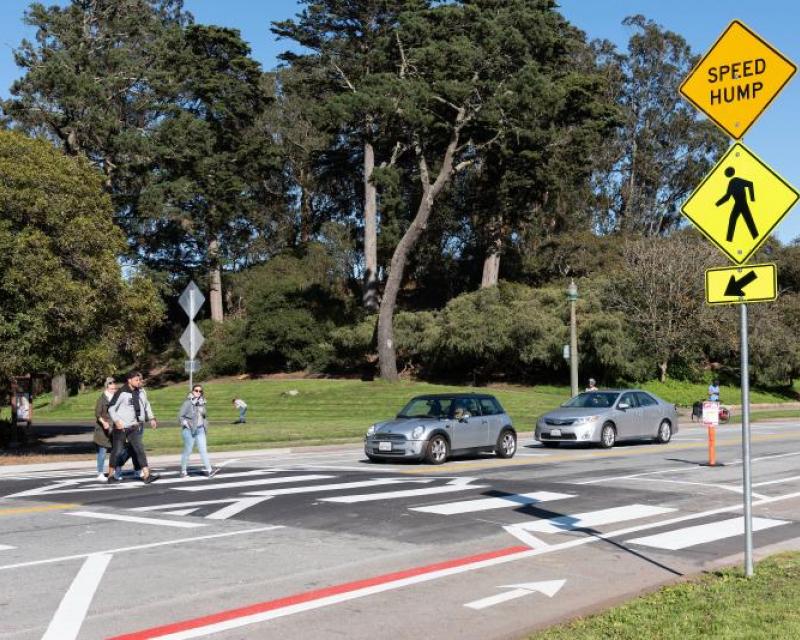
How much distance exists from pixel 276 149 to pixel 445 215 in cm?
1286

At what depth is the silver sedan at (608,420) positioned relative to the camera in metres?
22.2

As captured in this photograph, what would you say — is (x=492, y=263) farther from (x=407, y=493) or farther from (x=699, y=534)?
(x=699, y=534)

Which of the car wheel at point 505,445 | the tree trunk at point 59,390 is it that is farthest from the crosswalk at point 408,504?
the tree trunk at point 59,390

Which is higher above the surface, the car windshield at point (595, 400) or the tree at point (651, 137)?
the tree at point (651, 137)

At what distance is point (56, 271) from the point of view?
20.4m

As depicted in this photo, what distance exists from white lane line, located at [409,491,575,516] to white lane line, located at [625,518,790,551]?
8.23 ft

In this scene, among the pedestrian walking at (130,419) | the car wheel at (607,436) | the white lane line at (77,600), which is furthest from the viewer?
the car wheel at (607,436)

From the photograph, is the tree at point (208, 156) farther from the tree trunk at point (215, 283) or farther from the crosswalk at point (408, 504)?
the crosswalk at point (408, 504)

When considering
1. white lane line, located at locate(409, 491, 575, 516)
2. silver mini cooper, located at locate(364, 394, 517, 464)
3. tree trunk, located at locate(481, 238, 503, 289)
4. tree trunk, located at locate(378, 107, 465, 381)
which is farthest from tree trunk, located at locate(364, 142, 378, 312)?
white lane line, located at locate(409, 491, 575, 516)

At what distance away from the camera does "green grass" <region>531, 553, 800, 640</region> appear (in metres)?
5.80

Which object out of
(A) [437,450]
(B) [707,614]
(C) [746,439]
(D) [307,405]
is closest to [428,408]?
(A) [437,450]

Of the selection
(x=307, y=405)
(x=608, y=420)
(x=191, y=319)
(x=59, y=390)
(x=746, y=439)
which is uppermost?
(x=191, y=319)

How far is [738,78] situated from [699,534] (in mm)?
5220

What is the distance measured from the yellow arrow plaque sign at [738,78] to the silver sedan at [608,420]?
50.2ft
